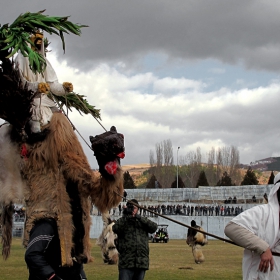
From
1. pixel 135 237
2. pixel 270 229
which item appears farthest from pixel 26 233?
pixel 135 237

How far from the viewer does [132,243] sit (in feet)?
33.2

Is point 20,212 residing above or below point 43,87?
below

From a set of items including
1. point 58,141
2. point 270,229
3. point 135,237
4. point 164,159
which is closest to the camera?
point 270,229

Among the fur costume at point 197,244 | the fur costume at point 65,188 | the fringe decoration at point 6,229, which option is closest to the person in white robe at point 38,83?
the fur costume at point 65,188

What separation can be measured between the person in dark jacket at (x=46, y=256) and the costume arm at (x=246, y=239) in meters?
1.67

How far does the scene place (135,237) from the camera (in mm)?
10203

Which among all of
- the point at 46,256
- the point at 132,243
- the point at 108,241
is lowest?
the point at 108,241

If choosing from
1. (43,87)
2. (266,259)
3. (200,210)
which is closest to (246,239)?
(266,259)

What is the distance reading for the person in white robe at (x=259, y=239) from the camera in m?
4.78

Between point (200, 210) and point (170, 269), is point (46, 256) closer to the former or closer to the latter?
point (170, 269)

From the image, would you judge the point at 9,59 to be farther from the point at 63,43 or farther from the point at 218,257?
the point at 218,257

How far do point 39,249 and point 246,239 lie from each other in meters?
1.96

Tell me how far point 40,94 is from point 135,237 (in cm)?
503

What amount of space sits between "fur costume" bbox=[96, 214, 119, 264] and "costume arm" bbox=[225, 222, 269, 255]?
12217 millimetres
